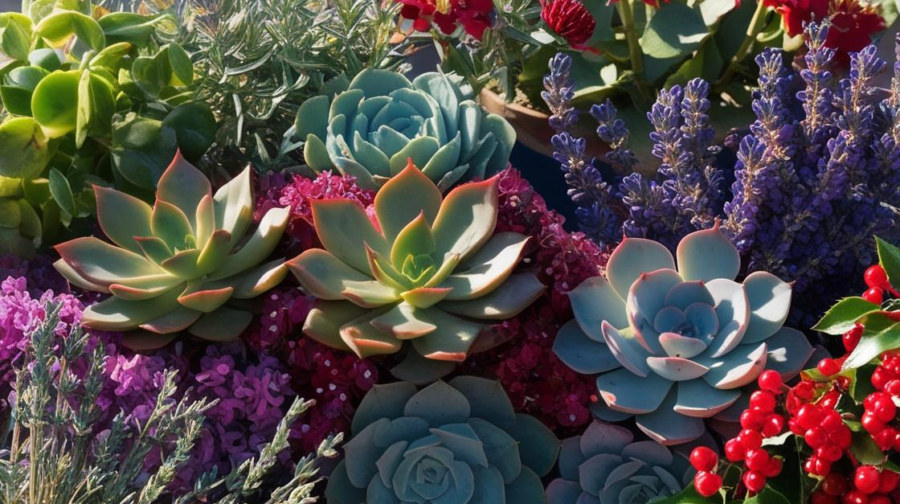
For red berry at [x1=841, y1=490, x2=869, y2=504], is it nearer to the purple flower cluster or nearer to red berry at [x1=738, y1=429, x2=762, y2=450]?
red berry at [x1=738, y1=429, x2=762, y2=450]

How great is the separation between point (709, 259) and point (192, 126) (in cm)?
64

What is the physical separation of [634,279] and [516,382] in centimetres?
17

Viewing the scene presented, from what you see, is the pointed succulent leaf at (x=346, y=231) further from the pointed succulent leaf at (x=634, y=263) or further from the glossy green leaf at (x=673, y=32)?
the glossy green leaf at (x=673, y=32)

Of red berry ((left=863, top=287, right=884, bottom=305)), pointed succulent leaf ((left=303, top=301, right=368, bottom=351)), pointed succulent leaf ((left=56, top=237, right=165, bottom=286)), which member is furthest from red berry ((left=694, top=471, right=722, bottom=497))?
pointed succulent leaf ((left=56, top=237, right=165, bottom=286))

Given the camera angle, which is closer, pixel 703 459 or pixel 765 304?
pixel 703 459

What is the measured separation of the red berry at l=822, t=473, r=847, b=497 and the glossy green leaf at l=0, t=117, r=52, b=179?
916mm

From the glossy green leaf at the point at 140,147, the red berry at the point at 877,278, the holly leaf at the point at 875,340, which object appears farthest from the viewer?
the glossy green leaf at the point at 140,147

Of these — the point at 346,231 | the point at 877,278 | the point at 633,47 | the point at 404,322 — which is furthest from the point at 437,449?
the point at 633,47

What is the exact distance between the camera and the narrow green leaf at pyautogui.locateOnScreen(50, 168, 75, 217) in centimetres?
105

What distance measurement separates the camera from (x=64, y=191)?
1.05 meters

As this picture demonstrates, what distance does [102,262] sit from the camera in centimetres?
Answer: 98

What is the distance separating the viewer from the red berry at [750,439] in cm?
80

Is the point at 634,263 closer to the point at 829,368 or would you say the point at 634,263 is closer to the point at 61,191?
the point at 829,368

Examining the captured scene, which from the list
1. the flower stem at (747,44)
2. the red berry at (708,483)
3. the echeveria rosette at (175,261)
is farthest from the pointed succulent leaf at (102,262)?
the flower stem at (747,44)
